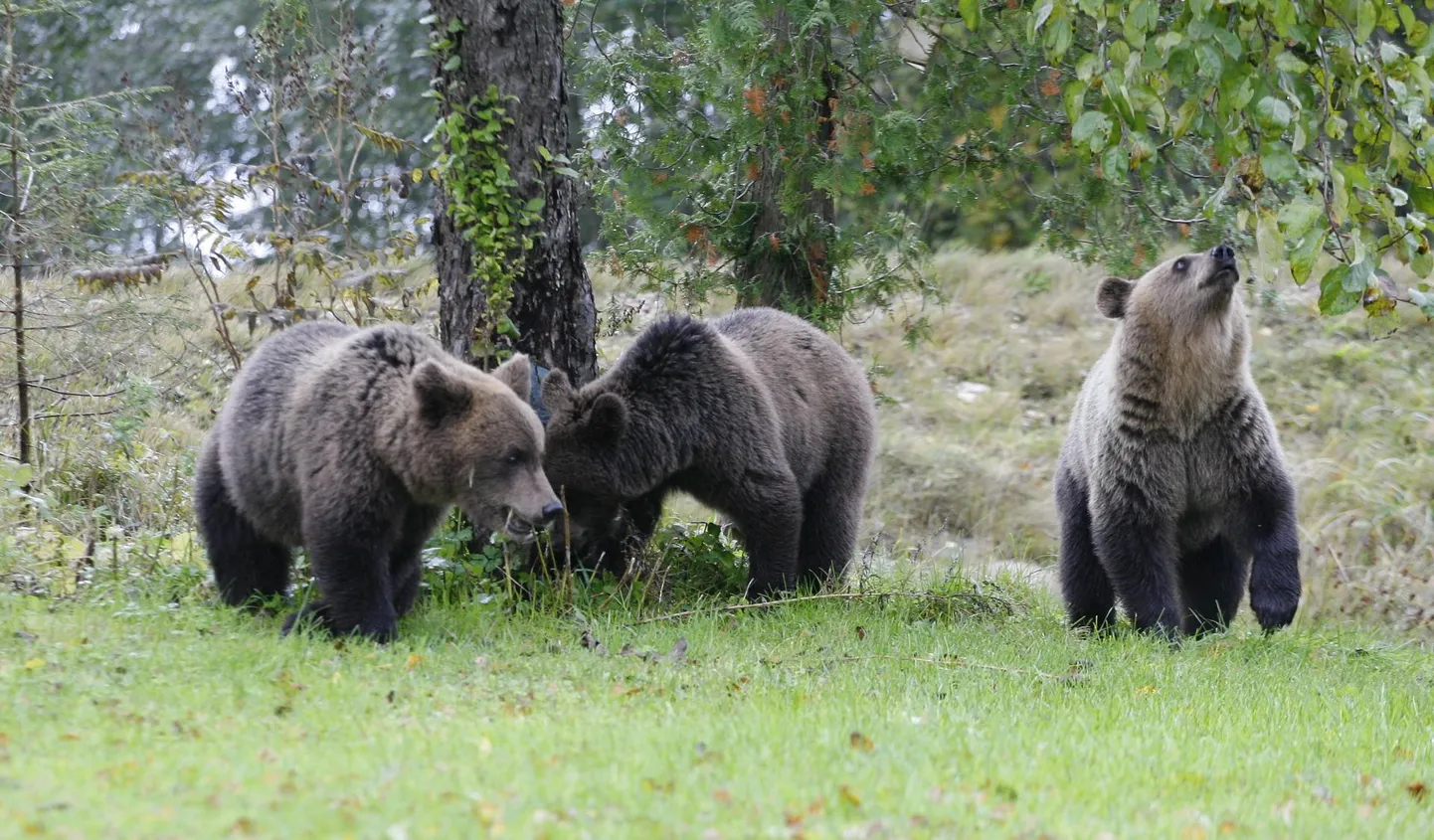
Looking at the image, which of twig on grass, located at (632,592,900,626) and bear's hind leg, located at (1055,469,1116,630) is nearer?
twig on grass, located at (632,592,900,626)

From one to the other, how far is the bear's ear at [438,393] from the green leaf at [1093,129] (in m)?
3.06

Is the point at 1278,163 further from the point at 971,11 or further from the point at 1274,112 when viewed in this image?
the point at 971,11

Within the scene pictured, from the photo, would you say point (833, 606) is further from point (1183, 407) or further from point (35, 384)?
point (35, 384)

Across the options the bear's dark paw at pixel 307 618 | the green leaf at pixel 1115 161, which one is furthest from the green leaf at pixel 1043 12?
Result: the bear's dark paw at pixel 307 618

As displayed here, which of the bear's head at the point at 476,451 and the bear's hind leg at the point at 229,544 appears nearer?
the bear's head at the point at 476,451

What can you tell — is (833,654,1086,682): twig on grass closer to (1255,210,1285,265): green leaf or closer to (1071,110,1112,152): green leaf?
(1255,210,1285,265): green leaf

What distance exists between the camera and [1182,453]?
8195 millimetres

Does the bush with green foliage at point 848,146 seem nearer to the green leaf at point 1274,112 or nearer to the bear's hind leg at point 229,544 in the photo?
the green leaf at point 1274,112

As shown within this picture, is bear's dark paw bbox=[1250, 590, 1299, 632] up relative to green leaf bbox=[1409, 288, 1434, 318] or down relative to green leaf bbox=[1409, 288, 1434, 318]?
down

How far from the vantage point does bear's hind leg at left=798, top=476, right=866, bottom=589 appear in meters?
9.30

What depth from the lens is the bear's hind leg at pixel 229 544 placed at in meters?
7.41

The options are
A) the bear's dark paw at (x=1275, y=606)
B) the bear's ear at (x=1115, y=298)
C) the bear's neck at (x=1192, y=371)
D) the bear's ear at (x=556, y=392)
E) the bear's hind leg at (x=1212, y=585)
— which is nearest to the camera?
the bear's dark paw at (x=1275, y=606)

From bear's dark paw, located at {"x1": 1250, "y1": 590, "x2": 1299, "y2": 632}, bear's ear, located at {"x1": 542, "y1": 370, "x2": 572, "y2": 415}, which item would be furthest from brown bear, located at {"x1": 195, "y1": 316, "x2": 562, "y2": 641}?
bear's dark paw, located at {"x1": 1250, "y1": 590, "x2": 1299, "y2": 632}

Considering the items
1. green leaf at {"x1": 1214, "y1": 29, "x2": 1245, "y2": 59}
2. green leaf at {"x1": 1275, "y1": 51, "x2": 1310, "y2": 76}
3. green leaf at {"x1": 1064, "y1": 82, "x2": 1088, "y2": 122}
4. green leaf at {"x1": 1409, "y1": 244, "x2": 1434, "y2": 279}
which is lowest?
green leaf at {"x1": 1409, "y1": 244, "x2": 1434, "y2": 279}
